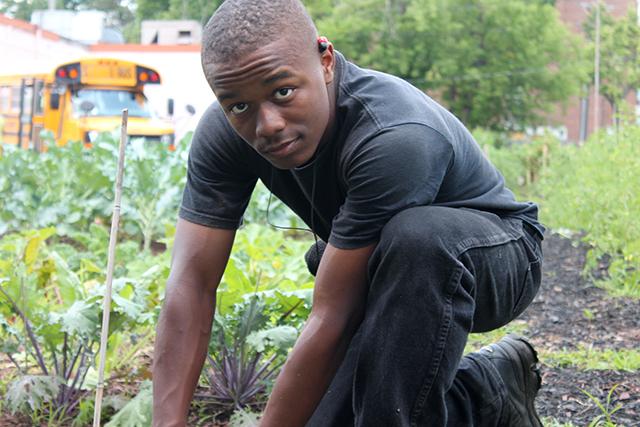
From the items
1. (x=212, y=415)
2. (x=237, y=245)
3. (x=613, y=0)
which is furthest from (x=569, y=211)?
(x=613, y=0)

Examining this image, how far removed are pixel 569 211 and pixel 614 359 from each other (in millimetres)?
5135

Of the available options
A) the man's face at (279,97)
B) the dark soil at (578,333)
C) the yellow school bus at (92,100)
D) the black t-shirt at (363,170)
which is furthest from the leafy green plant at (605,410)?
Answer: the yellow school bus at (92,100)

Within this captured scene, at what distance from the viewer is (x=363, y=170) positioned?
7.93 feet

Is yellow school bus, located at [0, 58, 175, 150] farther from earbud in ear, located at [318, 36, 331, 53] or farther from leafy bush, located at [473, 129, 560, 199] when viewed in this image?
earbud in ear, located at [318, 36, 331, 53]

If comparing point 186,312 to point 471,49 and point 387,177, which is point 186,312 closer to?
point 387,177

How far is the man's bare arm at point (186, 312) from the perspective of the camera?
2.85 m

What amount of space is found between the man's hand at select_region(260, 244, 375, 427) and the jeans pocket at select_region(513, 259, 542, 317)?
0.57 meters

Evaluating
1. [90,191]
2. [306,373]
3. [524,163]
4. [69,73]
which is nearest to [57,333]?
[306,373]

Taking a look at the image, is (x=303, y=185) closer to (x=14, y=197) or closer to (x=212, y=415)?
(x=212, y=415)

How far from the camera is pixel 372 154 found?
2.40m

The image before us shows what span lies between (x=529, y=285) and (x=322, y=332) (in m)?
0.73

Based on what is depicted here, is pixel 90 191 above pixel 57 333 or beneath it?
beneath

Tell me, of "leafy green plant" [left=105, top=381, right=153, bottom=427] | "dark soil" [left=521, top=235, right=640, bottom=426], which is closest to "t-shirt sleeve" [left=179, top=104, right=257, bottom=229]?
"leafy green plant" [left=105, top=381, right=153, bottom=427]

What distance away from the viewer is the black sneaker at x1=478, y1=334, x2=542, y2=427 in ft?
9.89
